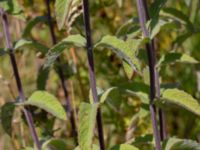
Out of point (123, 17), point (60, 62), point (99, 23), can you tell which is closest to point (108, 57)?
point (99, 23)

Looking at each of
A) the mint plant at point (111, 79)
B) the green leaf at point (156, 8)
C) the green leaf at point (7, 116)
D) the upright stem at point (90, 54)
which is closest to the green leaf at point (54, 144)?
the mint plant at point (111, 79)

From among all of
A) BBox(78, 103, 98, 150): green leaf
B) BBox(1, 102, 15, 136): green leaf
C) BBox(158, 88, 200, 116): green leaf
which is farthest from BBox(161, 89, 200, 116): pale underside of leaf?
BBox(1, 102, 15, 136): green leaf

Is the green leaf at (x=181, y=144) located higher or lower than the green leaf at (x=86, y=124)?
lower

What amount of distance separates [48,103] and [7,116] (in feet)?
0.52

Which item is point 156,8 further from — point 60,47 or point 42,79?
point 42,79

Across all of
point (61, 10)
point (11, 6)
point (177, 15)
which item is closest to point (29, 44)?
point (11, 6)

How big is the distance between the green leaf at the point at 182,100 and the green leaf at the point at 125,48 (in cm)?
16

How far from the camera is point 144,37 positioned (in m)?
1.21

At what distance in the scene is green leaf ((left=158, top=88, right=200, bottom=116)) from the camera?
4.09 ft

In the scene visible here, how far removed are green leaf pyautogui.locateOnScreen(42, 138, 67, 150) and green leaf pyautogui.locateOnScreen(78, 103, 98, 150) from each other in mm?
331

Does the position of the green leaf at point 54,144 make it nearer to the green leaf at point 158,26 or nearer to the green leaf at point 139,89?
the green leaf at point 139,89

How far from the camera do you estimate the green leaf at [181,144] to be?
1288mm

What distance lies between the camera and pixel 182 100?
126 cm

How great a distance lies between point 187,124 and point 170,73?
264 mm
